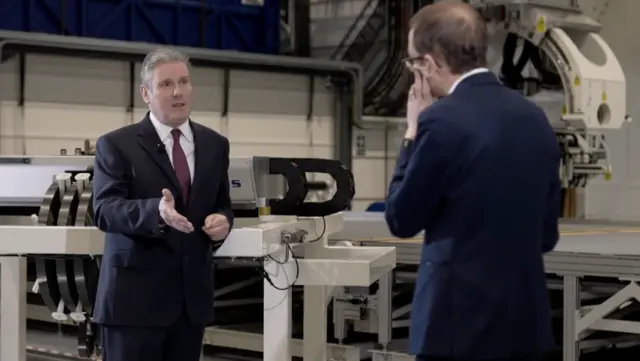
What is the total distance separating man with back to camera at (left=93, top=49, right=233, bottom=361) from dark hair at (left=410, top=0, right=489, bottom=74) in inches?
32.1

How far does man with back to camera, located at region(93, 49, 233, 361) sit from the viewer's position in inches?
93.7

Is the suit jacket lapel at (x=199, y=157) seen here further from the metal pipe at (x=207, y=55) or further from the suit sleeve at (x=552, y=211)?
the metal pipe at (x=207, y=55)

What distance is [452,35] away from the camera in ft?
5.93

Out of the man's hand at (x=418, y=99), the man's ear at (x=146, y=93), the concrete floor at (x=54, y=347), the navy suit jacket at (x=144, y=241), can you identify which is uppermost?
the man's ear at (x=146, y=93)

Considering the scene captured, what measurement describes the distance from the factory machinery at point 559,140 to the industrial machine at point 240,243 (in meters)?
1.13

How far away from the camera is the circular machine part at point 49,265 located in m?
3.16

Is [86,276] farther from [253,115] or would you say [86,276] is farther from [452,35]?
[253,115]

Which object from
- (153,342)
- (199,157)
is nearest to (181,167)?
(199,157)

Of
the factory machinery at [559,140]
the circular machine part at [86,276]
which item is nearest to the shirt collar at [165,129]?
the circular machine part at [86,276]

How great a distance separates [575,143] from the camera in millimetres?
6793

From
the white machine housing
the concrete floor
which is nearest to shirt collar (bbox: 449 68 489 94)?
the concrete floor

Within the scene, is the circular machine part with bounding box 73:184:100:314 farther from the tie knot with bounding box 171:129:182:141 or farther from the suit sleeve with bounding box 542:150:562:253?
the suit sleeve with bounding box 542:150:562:253

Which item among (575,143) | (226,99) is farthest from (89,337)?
(226,99)

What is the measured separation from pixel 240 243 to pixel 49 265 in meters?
0.94
